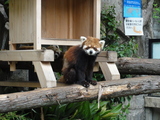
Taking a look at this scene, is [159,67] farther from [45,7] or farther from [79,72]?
[45,7]

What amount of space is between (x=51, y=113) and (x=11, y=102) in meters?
2.08

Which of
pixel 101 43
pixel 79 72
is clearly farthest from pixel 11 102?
pixel 101 43

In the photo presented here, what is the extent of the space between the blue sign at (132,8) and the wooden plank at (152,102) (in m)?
1.92

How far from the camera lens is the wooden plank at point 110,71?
4.02 meters

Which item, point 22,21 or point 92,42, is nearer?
point 92,42

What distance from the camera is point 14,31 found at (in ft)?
13.6

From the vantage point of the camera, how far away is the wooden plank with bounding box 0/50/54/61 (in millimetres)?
3438

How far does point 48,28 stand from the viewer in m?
4.77

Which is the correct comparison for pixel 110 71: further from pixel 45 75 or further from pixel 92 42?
pixel 45 75

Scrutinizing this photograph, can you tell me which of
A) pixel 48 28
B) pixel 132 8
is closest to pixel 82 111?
pixel 48 28

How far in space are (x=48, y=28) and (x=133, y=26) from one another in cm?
255

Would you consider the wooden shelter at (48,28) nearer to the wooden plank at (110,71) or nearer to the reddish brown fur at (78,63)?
the wooden plank at (110,71)

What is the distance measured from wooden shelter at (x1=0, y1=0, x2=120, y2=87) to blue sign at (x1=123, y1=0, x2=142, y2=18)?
1.99 meters

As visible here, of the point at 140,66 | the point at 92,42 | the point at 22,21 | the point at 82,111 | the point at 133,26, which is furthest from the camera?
the point at 133,26
